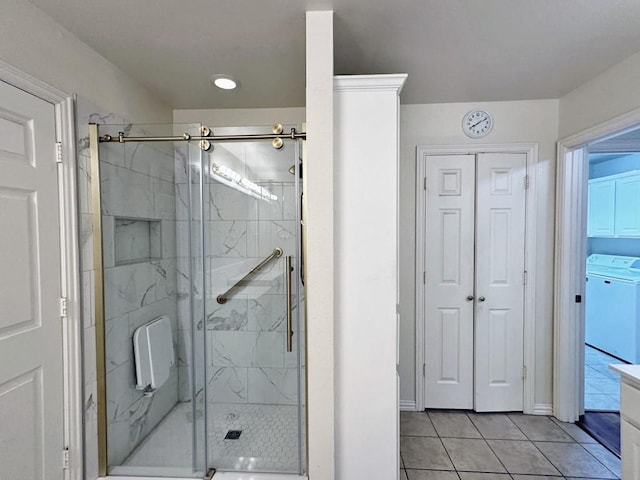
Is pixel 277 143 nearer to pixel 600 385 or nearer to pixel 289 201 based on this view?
pixel 289 201

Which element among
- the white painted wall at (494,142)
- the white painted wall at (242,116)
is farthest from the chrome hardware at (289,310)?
the white painted wall at (242,116)

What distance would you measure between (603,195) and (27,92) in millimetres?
5606

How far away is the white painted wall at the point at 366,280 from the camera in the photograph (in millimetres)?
1531

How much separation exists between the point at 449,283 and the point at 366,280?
125 centimetres

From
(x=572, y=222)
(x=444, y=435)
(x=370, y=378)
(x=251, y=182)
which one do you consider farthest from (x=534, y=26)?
(x=444, y=435)

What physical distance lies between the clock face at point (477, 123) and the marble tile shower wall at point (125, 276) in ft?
7.12

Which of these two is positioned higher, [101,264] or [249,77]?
[249,77]

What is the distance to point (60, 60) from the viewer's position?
1498 mm

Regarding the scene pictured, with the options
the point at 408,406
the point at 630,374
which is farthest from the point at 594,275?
the point at 630,374

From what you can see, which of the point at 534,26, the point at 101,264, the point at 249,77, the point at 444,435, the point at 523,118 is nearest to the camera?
the point at 534,26

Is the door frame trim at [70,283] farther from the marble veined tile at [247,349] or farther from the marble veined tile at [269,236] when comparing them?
the marble veined tile at [269,236]

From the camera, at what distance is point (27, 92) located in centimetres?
135

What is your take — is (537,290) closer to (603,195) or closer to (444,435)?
(444,435)

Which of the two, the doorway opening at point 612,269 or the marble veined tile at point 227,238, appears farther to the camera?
the doorway opening at point 612,269
